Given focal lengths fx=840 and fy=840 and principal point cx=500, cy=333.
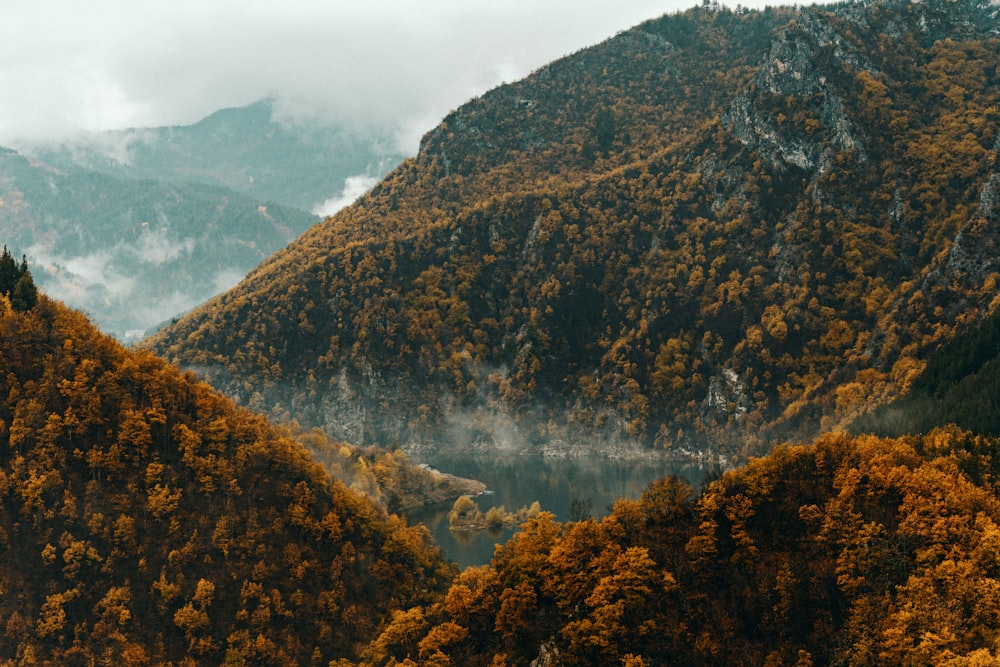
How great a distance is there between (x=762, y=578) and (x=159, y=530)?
77812 millimetres

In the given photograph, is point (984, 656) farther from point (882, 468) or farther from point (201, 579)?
point (201, 579)

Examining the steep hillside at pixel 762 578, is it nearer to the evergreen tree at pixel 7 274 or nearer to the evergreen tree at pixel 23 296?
the evergreen tree at pixel 23 296

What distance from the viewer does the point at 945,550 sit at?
88562 mm

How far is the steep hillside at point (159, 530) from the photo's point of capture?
10481 centimetres

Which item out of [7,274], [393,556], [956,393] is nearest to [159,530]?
[393,556]

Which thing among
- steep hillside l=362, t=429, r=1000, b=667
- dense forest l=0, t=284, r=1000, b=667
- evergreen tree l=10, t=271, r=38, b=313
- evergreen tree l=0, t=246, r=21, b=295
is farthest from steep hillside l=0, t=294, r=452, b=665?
steep hillside l=362, t=429, r=1000, b=667

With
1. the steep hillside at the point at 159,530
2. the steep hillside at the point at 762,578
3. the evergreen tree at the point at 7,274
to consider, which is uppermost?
the evergreen tree at the point at 7,274

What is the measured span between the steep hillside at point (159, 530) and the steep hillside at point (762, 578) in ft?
44.8

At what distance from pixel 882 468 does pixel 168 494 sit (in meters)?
93.9

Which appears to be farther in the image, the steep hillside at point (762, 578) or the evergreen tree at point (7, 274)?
the evergreen tree at point (7, 274)

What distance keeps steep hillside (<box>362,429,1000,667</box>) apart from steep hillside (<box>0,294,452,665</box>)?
13641 mm

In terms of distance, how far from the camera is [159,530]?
11319cm

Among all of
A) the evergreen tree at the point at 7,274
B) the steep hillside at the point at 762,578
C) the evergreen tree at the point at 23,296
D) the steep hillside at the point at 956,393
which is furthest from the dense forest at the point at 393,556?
the steep hillside at the point at 956,393

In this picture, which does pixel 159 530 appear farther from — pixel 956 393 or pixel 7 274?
pixel 956 393
